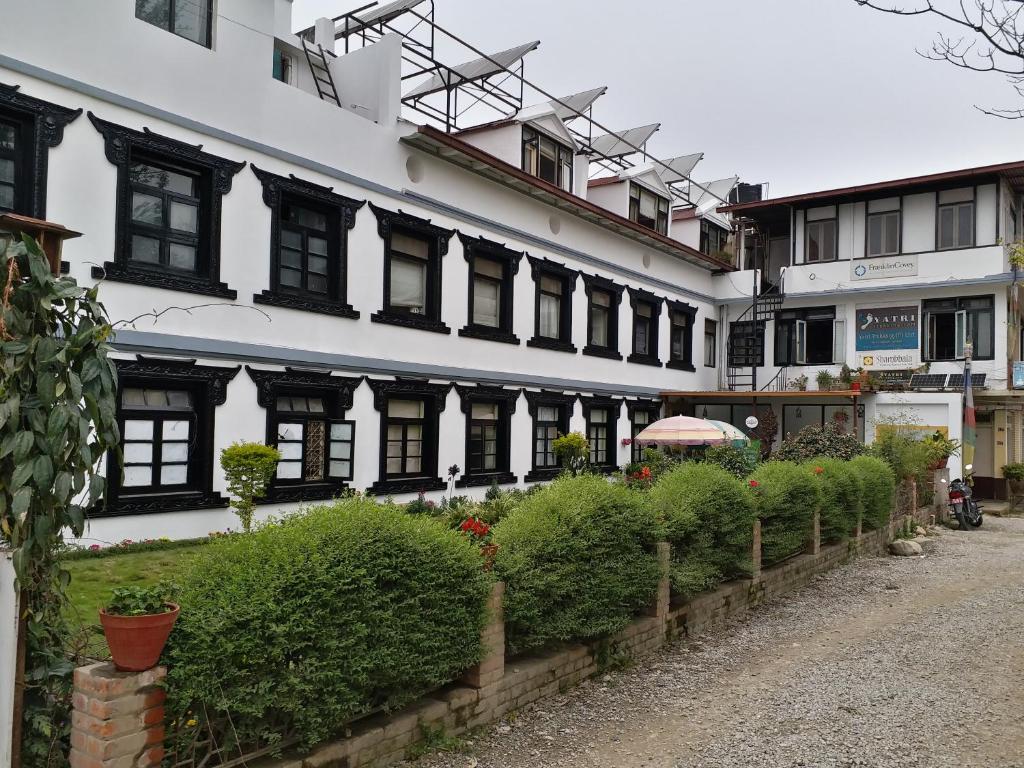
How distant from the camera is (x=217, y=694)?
162 inches

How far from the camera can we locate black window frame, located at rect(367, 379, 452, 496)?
14.2 metres

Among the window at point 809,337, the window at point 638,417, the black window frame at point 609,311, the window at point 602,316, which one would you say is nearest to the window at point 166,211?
the black window frame at point 609,311

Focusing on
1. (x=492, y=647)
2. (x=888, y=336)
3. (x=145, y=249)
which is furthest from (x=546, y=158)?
(x=492, y=647)

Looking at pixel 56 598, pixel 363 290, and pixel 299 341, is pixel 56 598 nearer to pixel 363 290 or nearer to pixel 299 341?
pixel 299 341

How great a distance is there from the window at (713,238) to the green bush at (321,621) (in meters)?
23.4

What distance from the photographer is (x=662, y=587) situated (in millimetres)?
8023

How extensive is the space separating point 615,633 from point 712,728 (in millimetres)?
1432

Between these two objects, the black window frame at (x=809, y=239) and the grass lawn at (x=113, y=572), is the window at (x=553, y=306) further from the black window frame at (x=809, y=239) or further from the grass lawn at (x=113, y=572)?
the black window frame at (x=809, y=239)

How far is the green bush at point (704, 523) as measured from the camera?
832 cm

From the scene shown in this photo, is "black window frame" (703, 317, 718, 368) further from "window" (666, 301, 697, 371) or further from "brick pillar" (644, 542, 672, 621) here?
"brick pillar" (644, 542, 672, 621)

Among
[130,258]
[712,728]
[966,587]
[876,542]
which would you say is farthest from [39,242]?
[876,542]

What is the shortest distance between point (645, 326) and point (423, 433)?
10.0 meters

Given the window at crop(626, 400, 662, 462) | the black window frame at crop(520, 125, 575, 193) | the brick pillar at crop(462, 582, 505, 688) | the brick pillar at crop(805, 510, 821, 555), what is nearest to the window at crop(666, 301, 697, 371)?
the window at crop(626, 400, 662, 462)

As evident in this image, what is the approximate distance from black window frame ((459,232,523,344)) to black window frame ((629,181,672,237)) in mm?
6117
